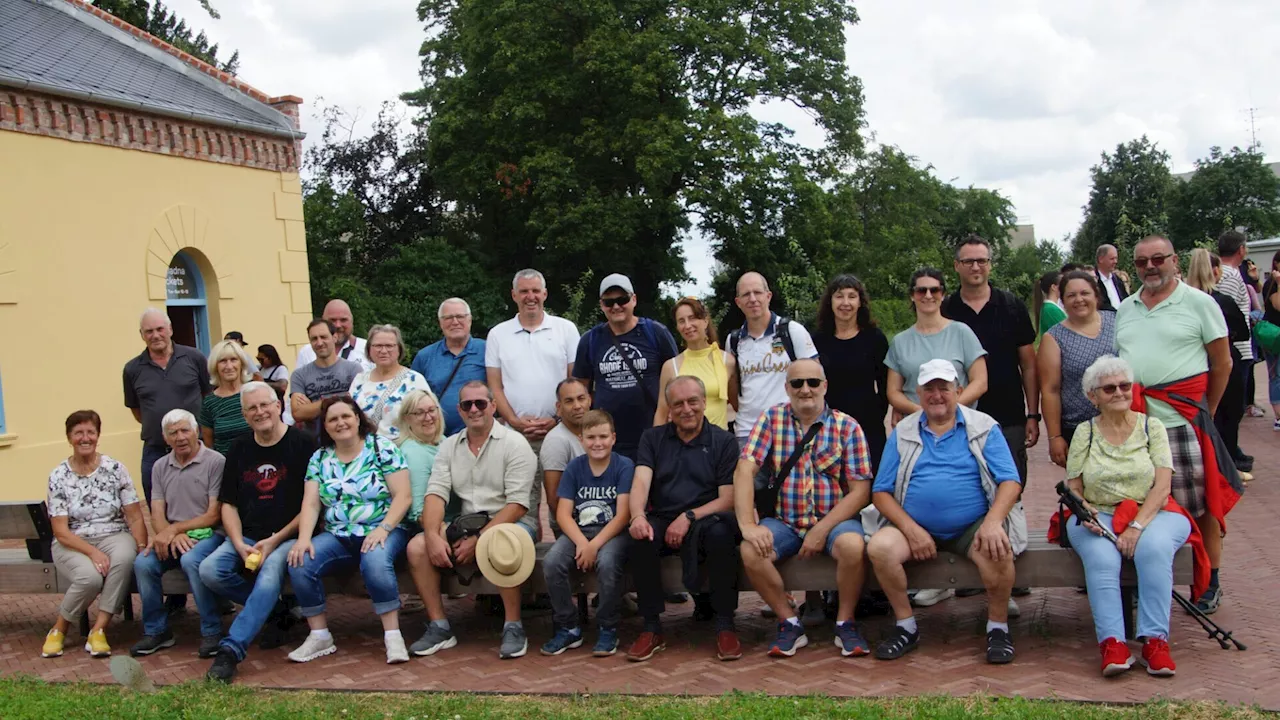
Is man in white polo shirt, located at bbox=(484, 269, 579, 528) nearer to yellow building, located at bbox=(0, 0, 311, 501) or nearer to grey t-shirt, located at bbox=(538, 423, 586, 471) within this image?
grey t-shirt, located at bbox=(538, 423, 586, 471)

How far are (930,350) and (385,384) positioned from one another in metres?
3.34

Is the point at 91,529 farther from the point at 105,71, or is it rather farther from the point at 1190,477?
the point at 105,71

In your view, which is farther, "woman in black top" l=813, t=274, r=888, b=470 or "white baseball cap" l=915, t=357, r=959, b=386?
"woman in black top" l=813, t=274, r=888, b=470

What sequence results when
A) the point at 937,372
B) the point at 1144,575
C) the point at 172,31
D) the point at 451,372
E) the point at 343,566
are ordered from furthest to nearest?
the point at 172,31 < the point at 451,372 < the point at 343,566 < the point at 937,372 < the point at 1144,575

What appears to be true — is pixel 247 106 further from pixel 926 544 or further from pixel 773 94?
pixel 773 94

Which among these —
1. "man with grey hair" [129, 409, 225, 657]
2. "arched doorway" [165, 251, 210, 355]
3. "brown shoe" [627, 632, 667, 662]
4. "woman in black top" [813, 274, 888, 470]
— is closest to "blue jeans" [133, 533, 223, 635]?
"man with grey hair" [129, 409, 225, 657]

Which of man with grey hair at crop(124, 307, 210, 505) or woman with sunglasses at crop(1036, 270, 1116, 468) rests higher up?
man with grey hair at crop(124, 307, 210, 505)

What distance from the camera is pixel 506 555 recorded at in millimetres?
5707

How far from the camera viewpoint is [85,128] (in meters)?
12.1

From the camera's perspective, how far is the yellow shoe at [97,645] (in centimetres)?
616

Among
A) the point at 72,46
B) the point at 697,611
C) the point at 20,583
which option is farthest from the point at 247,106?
the point at 697,611

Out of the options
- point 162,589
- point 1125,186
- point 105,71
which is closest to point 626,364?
point 162,589

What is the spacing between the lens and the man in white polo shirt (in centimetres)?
679

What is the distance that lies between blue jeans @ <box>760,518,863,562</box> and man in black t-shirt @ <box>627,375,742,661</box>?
207mm
